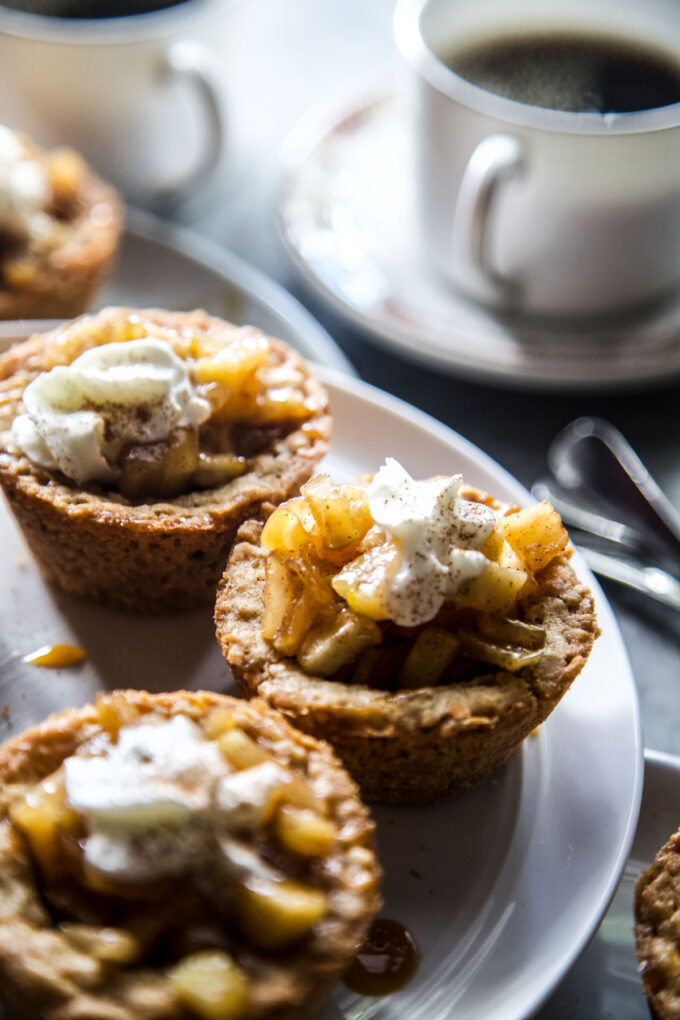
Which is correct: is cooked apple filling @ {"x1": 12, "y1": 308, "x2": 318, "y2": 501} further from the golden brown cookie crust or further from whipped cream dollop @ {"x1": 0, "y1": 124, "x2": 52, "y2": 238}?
the golden brown cookie crust

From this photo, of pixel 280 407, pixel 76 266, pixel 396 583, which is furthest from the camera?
pixel 76 266

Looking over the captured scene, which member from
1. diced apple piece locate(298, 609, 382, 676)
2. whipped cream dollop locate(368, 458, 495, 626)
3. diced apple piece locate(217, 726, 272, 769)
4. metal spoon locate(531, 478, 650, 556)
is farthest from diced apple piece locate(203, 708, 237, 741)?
metal spoon locate(531, 478, 650, 556)

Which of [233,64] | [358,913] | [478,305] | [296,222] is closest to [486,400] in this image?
[478,305]

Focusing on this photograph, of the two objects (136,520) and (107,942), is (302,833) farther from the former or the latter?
(136,520)

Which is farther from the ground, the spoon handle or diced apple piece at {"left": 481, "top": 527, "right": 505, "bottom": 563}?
diced apple piece at {"left": 481, "top": 527, "right": 505, "bottom": 563}

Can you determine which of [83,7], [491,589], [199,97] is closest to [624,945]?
[491,589]

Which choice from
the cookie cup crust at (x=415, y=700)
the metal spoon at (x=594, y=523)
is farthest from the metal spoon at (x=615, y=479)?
the cookie cup crust at (x=415, y=700)
